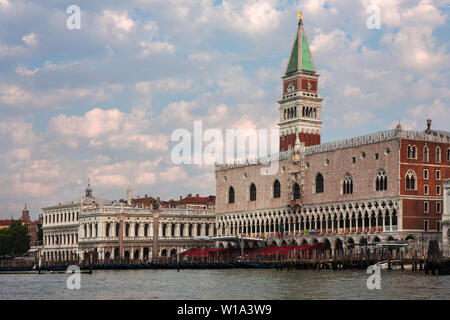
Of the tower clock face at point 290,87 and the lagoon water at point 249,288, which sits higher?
the tower clock face at point 290,87

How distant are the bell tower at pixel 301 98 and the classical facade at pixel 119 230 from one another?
18.2m

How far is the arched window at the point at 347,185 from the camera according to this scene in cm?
Answer: 9356

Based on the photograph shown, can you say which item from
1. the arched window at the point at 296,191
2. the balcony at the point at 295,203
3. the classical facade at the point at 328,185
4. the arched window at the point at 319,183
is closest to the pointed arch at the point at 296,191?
the arched window at the point at 296,191

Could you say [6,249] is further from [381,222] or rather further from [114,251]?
[381,222]

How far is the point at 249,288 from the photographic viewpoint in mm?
57812

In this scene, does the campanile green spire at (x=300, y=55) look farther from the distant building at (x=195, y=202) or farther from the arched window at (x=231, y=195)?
the distant building at (x=195, y=202)

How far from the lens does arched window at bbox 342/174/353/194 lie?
93562mm

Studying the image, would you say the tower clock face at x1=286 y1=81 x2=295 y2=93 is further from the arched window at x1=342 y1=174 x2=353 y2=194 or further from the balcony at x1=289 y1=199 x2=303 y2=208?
the arched window at x1=342 y1=174 x2=353 y2=194

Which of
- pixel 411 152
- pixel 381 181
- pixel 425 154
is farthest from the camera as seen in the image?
pixel 381 181

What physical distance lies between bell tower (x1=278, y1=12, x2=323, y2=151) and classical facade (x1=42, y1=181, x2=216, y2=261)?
1816cm

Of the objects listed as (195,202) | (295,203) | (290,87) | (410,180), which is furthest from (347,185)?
(195,202)

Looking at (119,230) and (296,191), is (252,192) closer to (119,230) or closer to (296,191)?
(296,191)

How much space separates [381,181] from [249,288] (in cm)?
3497
